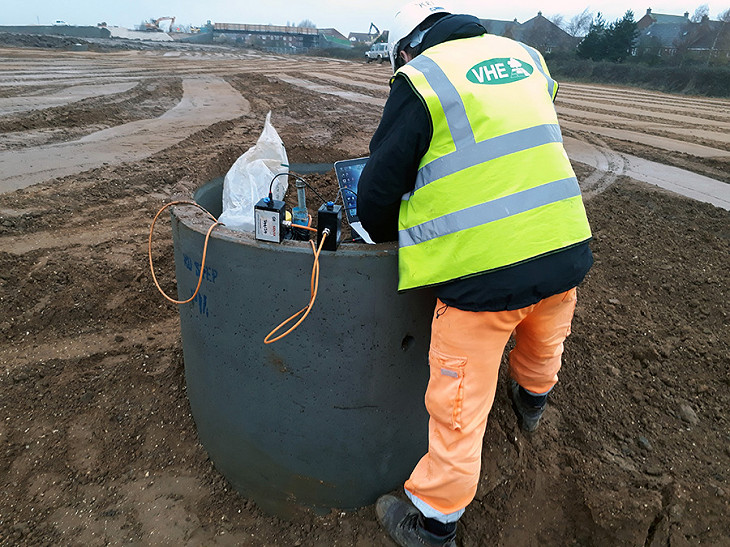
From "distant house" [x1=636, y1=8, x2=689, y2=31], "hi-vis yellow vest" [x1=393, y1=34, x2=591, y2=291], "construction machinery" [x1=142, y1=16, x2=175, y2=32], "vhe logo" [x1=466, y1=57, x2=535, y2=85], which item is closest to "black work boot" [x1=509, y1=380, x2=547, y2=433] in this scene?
"hi-vis yellow vest" [x1=393, y1=34, x2=591, y2=291]

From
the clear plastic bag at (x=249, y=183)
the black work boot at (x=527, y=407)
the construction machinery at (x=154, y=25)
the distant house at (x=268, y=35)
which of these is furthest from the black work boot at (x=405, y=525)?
the construction machinery at (x=154, y=25)

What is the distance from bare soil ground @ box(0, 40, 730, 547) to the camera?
2195 millimetres

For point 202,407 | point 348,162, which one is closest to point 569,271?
point 348,162

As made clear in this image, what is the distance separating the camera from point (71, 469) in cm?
240

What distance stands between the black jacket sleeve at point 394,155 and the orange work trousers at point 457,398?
419 millimetres

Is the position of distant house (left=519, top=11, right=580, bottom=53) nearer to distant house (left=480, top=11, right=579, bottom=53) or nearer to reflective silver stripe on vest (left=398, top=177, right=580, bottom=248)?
distant house (left=480, top=11, right=579, bottom=53)

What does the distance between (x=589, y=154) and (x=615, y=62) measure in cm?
2994

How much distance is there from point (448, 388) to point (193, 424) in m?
1.63

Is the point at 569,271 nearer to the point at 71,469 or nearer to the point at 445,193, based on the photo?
the point at 445,193

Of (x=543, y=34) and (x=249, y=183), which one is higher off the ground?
(x=543, y=34)

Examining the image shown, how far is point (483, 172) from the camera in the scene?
154cm

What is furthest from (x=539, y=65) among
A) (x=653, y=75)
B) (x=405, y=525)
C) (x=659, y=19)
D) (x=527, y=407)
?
(x=659, y=19)

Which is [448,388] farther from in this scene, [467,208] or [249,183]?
[249,183]

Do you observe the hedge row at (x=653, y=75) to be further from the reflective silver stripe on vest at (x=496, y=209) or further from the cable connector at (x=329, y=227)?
the cable connector at (x=329, y=227)
